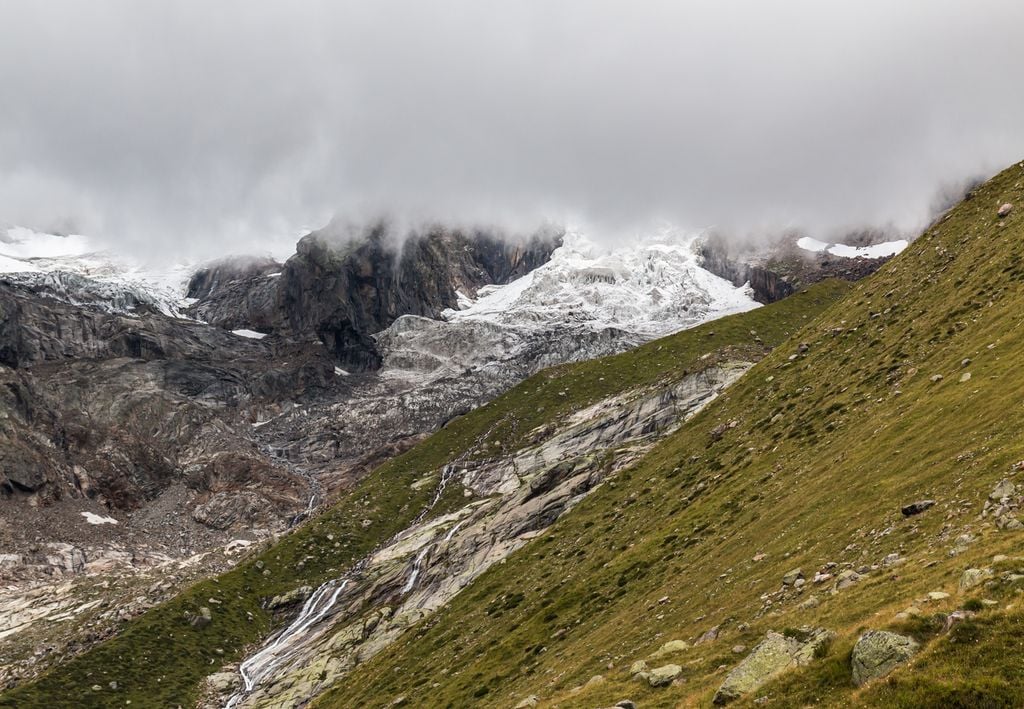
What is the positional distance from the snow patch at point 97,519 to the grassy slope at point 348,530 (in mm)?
78512

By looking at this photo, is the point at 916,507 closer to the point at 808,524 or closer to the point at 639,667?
the point at 808,524

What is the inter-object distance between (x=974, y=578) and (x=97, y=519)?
210 m

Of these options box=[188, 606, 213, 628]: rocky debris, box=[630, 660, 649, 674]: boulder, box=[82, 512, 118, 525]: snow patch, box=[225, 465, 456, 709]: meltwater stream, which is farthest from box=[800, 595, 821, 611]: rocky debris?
box=[82, 512, 118, 525]: snow patch

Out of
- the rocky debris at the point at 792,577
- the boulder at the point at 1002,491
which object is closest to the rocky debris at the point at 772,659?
the rocky debris at the point at 792,577

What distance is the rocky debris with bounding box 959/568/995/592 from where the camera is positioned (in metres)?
21.8

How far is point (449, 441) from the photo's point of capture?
169 m

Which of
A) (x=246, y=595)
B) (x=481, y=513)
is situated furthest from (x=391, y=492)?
(x=481, y=513)

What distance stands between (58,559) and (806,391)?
532 ft

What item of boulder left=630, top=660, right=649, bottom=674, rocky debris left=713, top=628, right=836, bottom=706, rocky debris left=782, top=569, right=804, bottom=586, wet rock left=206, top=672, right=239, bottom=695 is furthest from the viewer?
wet rock left=206, top=672, right=239, bottom=695

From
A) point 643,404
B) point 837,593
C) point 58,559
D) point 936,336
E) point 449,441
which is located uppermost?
point 58,559

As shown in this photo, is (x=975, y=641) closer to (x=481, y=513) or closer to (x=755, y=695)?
(x=755, y=695)

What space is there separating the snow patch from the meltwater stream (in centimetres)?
10000

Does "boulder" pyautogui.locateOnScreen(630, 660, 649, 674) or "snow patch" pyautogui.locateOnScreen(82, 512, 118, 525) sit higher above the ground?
"snow patch" pyautogui.locateOnScreen(82, 512, 118, 525)

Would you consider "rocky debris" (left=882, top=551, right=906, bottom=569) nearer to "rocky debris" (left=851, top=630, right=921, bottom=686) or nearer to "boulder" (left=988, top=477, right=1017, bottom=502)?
"boulder" (left=988, top=477, right=1017, bottom=502)
